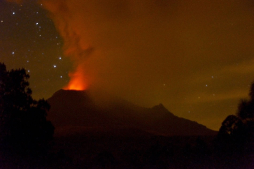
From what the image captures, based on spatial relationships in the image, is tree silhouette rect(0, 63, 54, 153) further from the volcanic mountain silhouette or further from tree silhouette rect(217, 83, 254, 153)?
the volcanic mountain silhouette

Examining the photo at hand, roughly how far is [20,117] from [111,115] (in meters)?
94.1

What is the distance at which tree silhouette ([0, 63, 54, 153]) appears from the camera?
23.1 m

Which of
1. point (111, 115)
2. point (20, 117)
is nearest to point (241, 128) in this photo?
point (20, 117)

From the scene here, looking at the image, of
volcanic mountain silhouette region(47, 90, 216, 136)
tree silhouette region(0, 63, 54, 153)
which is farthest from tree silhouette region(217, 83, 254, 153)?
volcanic mountain silhouette region(47, 90, 216, 136)

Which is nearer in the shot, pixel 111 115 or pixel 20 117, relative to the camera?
pixel 20 117

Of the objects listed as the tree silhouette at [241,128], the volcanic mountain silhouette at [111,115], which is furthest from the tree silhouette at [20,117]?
the volcanic mountain silhouette at [111,115]

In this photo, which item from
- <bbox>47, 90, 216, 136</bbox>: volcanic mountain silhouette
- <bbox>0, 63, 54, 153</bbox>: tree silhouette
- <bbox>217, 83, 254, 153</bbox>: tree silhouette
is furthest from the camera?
<bbox>47, 90, 216, 136</bbox>: volcanic mountain silhouette

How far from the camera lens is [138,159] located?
101ft

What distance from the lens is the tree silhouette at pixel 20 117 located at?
75.7 feet

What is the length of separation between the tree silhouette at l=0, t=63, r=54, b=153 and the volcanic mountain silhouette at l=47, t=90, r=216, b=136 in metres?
68.6

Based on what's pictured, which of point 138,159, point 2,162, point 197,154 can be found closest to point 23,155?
point 2,162

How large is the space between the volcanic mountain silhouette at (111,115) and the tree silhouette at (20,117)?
68.6 meters

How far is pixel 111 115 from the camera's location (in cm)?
11738

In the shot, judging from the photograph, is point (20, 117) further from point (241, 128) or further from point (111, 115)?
point (111, 115)
